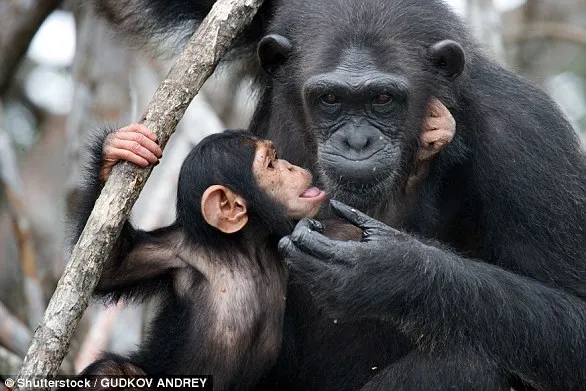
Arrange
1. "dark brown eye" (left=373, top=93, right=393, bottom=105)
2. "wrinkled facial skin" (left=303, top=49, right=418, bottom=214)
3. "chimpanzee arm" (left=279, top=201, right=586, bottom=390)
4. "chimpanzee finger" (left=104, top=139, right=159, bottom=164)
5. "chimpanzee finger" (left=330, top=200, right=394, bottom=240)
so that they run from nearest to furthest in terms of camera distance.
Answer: "chimpanzee finger" (left=104, top=139, right=159, bottom=164) → "chimpanzee finger" (left=330, top=200, right=394, bottom=240) → "chimpanzee arm" (left=279, top=201, right=586, bottom=390) → "wrinkled facial skin" (left=303, top=49, right=418, bottom=214) → "dark brown eye" (left=373, top=93, right=393, bottom=105)

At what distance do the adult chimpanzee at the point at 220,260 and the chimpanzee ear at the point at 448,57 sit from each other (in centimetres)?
139

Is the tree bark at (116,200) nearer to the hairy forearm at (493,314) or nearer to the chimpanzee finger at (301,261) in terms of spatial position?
the chimpanzee finger at (301,261)

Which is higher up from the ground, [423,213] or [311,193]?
[311,193]

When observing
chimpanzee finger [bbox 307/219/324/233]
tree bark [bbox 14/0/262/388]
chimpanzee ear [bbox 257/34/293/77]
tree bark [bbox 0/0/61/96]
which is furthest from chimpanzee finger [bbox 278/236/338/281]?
tree bark [bbox 0/0/61/96]

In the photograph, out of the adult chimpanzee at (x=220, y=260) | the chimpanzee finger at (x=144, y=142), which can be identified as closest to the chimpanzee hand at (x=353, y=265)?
the adult chimpanzee at (x=220, y=260)

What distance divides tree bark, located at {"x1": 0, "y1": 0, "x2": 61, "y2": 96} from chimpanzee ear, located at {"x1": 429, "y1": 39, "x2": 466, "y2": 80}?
5446 millimetres

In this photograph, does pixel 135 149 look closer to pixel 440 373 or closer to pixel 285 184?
pixel 285 184

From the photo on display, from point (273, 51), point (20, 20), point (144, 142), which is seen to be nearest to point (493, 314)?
point (273, 51)

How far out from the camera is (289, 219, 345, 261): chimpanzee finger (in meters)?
8.08

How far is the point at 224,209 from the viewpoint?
865cm

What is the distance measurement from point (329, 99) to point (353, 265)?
1.43m

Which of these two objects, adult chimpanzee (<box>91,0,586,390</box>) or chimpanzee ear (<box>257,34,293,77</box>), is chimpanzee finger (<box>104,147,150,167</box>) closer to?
adult chimpanzee (<box>91,0,586,390</box>)

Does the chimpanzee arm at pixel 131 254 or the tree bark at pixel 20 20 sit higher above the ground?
the chimpanzee arm at pixel 131 254

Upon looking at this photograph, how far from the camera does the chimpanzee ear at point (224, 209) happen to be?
8.59m
